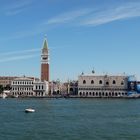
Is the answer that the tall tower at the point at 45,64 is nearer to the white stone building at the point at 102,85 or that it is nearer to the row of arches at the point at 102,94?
the white stone building at the point at 102,85

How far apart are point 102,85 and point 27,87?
2138 cm

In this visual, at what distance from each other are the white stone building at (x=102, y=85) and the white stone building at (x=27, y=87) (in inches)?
439

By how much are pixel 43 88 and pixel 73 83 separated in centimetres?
1107

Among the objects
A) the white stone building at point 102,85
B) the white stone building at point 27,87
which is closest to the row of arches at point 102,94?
the white stone building at point 102,85

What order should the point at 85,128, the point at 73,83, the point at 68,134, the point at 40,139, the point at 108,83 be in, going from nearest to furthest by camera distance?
the point at 40,139, the point at 68,134, the point at 85,128, the point at 108,83, the point at 73,83

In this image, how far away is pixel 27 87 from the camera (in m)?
129

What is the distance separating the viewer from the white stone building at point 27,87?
12812cm

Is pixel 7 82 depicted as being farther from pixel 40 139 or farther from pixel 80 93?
pixel 40 139

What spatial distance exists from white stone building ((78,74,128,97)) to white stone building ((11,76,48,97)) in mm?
11138

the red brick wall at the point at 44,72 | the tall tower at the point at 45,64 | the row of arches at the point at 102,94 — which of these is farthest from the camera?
the tall tower at the point at 45,64

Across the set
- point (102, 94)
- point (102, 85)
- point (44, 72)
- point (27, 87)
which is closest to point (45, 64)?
point (44, 72)

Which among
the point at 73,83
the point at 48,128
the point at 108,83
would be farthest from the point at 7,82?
the point at 48,128

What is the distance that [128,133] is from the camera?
27016 mm

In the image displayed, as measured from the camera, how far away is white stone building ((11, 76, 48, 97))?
5044 inches
